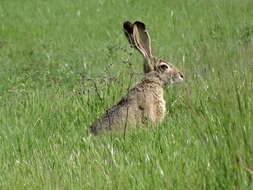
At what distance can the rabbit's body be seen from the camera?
5.28 meters

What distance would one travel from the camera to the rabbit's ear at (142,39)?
242 inches

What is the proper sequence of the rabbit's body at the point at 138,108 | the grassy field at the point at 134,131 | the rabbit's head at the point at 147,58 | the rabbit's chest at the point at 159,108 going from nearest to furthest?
the grassy field at the point at 134,131 < the rabbit's body at the point at 138,108 < the rabbit's chest at the point at 159,108 < the rabbit's head at the point at 147,58

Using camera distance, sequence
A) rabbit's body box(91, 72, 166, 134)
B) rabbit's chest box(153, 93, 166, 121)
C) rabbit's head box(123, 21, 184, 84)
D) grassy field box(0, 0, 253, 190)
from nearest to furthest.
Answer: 1. grassy field box(0, 0, 253, 190)
2. rabbit's body box(91, 72, 166, 134)
3. rabbit's chest box(153, 93, 166, 121)
4. rabbit's head box(123, 21, 184, 84)

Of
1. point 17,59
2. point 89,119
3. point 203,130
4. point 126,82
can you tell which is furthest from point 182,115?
point 17,59

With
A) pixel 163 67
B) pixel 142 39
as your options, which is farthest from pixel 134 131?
pixel 142 39

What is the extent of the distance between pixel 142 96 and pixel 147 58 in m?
0.64

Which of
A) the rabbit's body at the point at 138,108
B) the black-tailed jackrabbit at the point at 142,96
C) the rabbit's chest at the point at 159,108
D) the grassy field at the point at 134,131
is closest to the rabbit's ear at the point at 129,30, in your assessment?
the black-tailed jackrabbit at the point at 142,96

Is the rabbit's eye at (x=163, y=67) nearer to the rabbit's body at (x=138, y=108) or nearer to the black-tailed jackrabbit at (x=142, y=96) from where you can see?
the black-tailed jackrabbit at (x=142, y=96)

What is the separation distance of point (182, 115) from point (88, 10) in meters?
9.02

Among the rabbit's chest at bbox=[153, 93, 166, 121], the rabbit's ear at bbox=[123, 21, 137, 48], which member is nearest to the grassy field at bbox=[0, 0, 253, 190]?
the rabbit's chest at bbox=[153, 93, 166, 121]

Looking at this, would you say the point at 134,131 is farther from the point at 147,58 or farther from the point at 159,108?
the point at 147,58

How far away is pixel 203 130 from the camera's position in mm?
3652

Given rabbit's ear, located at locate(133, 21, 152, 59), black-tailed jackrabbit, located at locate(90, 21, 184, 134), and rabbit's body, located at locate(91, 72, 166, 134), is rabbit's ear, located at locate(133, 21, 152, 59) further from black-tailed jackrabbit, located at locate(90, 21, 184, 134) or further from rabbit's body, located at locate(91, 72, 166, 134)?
rabbit's body, located at locate(91, 72, 166, 134)

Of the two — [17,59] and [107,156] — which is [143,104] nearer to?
[107,156]
